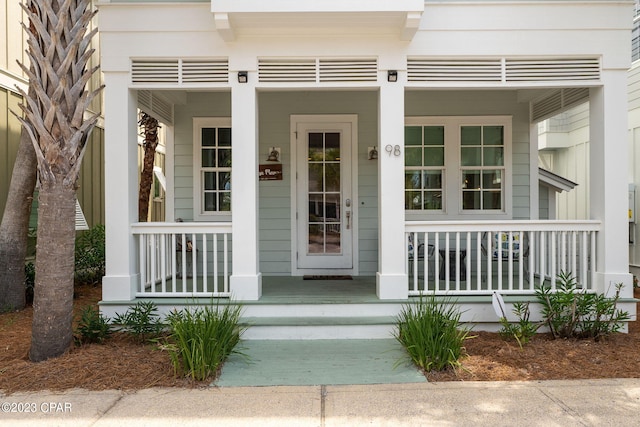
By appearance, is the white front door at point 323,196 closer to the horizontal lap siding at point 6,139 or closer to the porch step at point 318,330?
the porch step at point 318,330

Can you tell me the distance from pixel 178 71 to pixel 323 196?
8.91ft

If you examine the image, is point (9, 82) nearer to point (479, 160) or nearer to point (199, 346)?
point (199, 346)

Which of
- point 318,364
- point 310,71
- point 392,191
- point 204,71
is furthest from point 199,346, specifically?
point 310,71

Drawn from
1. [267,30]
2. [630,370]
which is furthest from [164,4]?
[630,370]

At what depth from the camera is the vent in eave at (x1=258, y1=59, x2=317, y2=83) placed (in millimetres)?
5039

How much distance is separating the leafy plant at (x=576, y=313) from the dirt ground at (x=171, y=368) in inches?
4.6

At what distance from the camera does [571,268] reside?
17.1ft

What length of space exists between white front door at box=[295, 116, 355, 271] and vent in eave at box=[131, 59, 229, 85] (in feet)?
6.38

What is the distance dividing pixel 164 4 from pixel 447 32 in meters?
3.01

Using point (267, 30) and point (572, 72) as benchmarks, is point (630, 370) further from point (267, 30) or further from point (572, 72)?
point (267, 30)

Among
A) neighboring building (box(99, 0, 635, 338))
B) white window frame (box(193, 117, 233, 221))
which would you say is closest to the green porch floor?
neighboring building (box(99, 0, 635, 338))

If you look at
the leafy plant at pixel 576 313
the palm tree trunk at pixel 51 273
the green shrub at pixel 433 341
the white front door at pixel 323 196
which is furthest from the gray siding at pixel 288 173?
the palm tree trunk at pixel 51 273

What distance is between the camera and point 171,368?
12.9 feet

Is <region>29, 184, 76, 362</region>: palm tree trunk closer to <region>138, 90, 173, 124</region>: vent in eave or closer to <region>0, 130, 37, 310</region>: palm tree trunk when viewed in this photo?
<region>138, 90, 173, 124</region>: vent in eave
